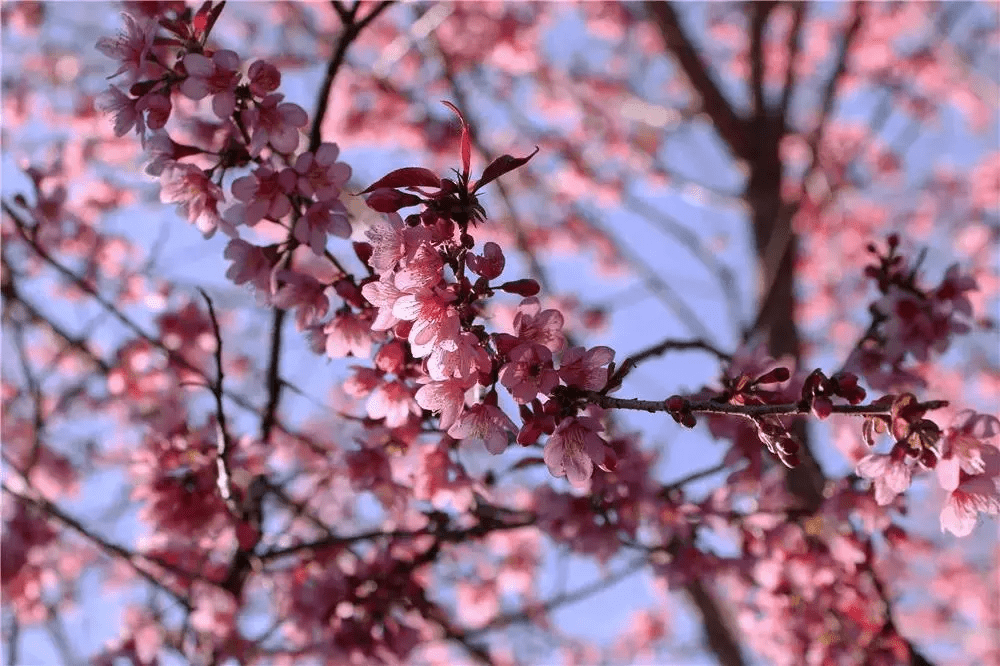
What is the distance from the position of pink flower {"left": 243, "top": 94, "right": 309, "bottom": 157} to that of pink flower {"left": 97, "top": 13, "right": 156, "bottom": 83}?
0.77 ft

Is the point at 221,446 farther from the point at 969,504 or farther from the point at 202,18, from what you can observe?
the point at 969,504

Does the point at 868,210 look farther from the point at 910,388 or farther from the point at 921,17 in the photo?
the point at 910,388

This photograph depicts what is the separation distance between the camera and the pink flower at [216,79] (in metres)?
1.47

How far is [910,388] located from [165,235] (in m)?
2.46

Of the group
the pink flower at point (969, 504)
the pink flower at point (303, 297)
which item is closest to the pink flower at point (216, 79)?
the pink flower at point (303, 297)

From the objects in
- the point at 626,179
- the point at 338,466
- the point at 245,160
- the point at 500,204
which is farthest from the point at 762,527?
the point at 626,179

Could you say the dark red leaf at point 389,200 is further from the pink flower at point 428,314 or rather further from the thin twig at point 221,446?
the thin twig at point 221,446

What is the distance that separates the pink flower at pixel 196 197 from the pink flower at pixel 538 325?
0.66 metres

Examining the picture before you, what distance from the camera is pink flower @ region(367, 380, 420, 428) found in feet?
5.33

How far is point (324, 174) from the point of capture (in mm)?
1549

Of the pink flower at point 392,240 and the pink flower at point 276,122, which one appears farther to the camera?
the pink flower at point 276,122

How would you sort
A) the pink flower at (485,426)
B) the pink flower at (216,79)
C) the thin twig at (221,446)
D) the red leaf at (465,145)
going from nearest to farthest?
the red leaf at (465,145) < the pink flower at (485,426) < the pink flower at (216,79) < the thin twig at (221,446)

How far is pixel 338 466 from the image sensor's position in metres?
2.04

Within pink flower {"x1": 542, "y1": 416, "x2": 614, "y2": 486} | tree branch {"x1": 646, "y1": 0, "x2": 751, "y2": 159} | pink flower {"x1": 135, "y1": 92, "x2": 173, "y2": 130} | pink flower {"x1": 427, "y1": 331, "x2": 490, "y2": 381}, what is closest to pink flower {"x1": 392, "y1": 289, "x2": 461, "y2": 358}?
pink flower {"x1": 427, "y1": 331, "x2": 490, "y2": 381}
